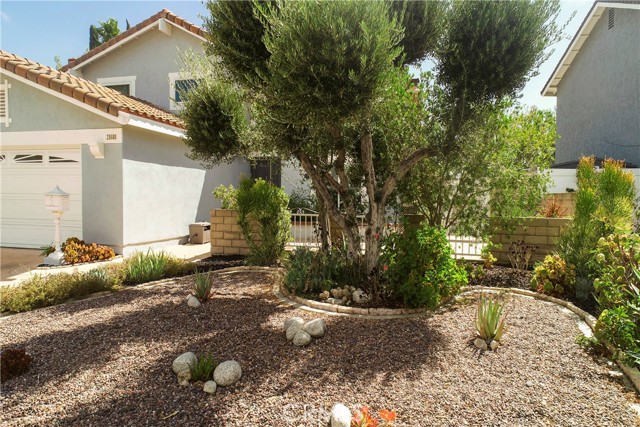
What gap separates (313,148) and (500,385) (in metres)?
4.13

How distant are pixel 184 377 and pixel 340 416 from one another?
58.9 inches

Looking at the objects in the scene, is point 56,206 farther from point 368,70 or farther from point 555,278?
point 555,278

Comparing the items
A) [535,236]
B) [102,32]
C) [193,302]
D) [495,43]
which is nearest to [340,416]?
[193,302]

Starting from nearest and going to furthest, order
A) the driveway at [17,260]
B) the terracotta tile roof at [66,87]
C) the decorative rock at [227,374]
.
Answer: the decorative rock at [227,374] < the driveway at [17,260] < the terracotta tile roof at [66,87]

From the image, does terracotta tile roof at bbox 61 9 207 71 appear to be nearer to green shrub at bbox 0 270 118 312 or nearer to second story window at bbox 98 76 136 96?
second story window at bbox 98 76 136 96

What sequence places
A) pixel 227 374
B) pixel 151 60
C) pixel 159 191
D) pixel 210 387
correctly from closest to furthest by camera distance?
pixel 210 387 → pixel 227 374 → pixel 159 191 → pixel 151 60

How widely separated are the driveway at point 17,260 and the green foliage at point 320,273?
18.9 ft

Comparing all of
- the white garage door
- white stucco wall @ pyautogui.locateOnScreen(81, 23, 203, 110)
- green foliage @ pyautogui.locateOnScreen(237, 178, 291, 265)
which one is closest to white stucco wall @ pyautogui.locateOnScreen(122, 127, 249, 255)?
the white garage door

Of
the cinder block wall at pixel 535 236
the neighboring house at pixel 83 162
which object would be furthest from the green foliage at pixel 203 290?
the cinder block wall at pixel 535 236

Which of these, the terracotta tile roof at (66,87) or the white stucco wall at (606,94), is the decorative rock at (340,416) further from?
the white stucco wall at (606,94)

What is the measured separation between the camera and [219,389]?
3377 mm

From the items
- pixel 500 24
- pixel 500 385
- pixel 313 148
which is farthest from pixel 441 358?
pixel 500 24

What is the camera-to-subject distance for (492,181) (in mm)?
6812

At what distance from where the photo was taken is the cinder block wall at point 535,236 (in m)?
7.76
